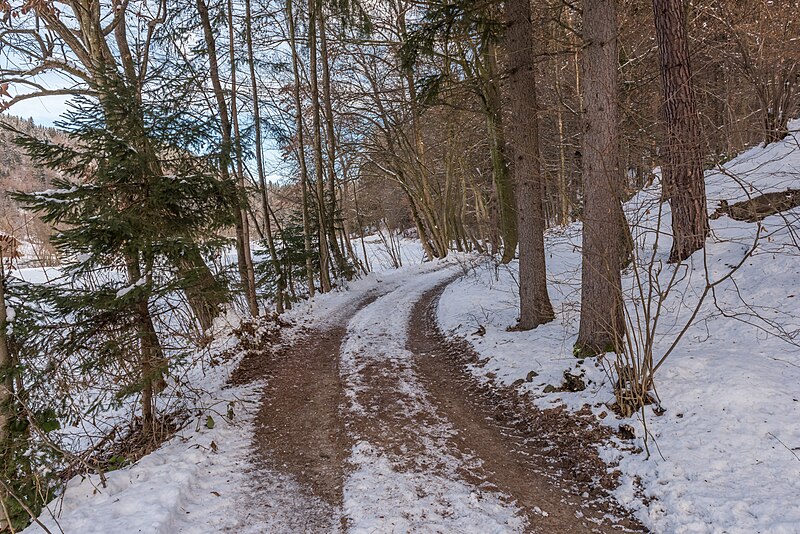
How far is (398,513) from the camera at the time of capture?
331 centimetres

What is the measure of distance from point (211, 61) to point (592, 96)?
856 cm

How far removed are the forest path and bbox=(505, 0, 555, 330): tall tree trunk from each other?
1.55m

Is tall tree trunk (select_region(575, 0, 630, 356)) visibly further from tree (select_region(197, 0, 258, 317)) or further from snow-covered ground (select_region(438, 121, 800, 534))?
tree (select_region(197, 0, 258, 317))

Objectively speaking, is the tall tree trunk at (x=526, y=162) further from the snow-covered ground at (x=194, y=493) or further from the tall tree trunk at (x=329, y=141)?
the tall tree trunk at (x=329, y=141)

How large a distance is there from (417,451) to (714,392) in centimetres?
289

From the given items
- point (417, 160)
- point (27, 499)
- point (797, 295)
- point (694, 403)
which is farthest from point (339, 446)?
point (417, 160)

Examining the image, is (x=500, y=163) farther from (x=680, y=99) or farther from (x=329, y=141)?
(x=329, y=141)

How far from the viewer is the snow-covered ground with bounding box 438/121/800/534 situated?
9.78 feet

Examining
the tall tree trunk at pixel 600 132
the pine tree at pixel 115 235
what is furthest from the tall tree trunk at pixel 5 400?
the tall tree trunk at pixel 600 132

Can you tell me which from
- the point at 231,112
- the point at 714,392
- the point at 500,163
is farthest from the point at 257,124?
the point at 714,392

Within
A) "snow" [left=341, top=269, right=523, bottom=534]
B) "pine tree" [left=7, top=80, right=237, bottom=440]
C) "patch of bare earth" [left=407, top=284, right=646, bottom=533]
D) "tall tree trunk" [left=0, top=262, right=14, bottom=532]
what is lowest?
"patch of bare earth" [left=407, top=284, right=646, bottom=533]

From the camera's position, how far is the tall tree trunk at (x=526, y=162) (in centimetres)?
680

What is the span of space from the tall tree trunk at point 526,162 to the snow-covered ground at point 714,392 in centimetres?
48

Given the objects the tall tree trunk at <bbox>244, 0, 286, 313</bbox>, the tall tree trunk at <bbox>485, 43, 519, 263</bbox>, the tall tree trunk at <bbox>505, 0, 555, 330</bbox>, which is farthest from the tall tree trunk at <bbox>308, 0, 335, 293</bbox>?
the tall tree trunk at <bbox>505, 0, 555, 330</bbox>
